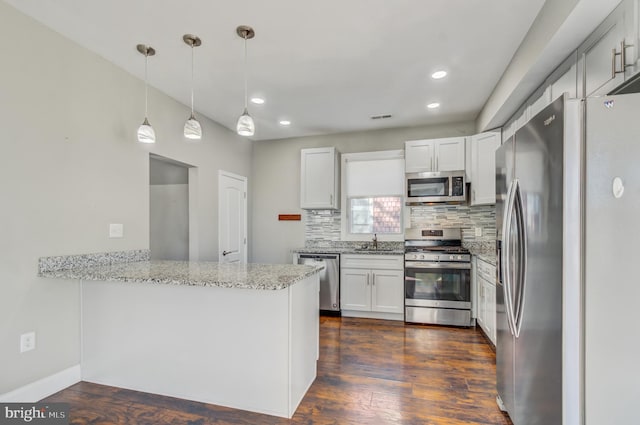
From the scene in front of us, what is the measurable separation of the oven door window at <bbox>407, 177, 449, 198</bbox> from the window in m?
0.37

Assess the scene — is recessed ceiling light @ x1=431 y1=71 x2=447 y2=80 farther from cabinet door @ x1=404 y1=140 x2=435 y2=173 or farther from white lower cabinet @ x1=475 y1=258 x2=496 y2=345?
white lower cabinet @ x1=475 y1=258 x2=496 y2=345

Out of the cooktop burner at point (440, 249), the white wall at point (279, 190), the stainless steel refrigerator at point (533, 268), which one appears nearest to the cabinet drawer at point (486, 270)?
the cooktop burner at point (440, 249)

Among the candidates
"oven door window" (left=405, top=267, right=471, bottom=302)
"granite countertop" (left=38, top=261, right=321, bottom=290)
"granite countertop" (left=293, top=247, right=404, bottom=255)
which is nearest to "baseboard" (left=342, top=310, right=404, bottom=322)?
"oven door window" (left=405, top=267, right=471, bottom=302)

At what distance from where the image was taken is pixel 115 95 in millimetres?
2650

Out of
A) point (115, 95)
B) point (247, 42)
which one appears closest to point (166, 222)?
point (115, 95)

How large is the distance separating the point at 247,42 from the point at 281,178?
2.70 meters

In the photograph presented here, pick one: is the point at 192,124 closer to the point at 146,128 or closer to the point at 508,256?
the point at 146,128

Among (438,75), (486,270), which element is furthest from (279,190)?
(486,270)

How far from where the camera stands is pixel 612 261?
3.93 ft

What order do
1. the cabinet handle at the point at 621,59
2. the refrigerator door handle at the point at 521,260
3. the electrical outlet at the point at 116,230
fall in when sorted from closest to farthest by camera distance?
the cabinet handle at the point at 621,59
the refrigerator door handle at the point at 521,260
the electrical outlet at the point at 116,230

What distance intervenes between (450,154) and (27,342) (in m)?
4.47

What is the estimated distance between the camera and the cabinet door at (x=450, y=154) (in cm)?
386

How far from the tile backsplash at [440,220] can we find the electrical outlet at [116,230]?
2.63m

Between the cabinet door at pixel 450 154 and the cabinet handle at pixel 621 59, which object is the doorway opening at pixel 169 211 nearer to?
the cabinet door at pixel 450 154
